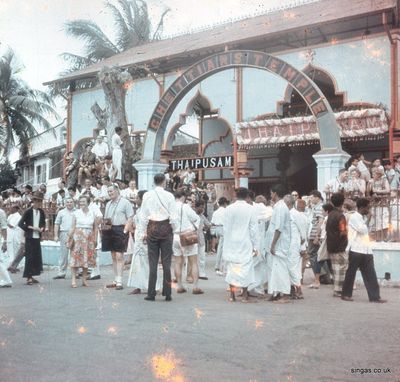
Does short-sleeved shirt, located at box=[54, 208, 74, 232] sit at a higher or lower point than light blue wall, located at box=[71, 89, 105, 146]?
lower

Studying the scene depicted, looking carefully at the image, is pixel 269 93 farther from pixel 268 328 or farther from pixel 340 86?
pixel 268 328

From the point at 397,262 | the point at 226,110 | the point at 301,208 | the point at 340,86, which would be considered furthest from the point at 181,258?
the point at 226,110

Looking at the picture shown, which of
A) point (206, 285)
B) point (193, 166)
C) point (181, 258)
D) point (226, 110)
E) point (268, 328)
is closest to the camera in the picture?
point (268, 328)

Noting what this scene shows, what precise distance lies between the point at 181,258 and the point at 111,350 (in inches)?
175

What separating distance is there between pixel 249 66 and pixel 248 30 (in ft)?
23.6

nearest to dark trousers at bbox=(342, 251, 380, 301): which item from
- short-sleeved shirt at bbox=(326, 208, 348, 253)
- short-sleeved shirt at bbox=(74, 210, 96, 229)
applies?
short-sleeved shirt at bbox=(326, 208, 348, 253)

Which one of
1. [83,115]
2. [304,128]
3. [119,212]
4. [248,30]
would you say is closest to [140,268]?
[119,212]

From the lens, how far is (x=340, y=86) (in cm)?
1773

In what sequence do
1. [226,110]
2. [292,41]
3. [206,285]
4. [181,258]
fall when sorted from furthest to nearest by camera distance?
[226,110]
[292,41]
[206,285]
[181,258]

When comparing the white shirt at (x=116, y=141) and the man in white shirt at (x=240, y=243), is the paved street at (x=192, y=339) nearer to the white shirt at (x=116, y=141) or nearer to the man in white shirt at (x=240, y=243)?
the man in white shirt at (x=240, y=243)

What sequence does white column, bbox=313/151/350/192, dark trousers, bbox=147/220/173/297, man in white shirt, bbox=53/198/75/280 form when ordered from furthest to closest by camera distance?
1. white column, bbox=313/151/350/192
2. man in white shirt, bbox=53/198/75/280
3. dark trousers, bbox=147/220/173/297

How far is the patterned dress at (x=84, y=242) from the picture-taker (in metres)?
9.80

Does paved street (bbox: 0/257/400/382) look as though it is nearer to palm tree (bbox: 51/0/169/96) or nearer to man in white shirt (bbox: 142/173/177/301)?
man in white shirt (bbox: 142/173/177/301)

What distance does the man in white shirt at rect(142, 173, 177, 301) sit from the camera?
8.22 m
